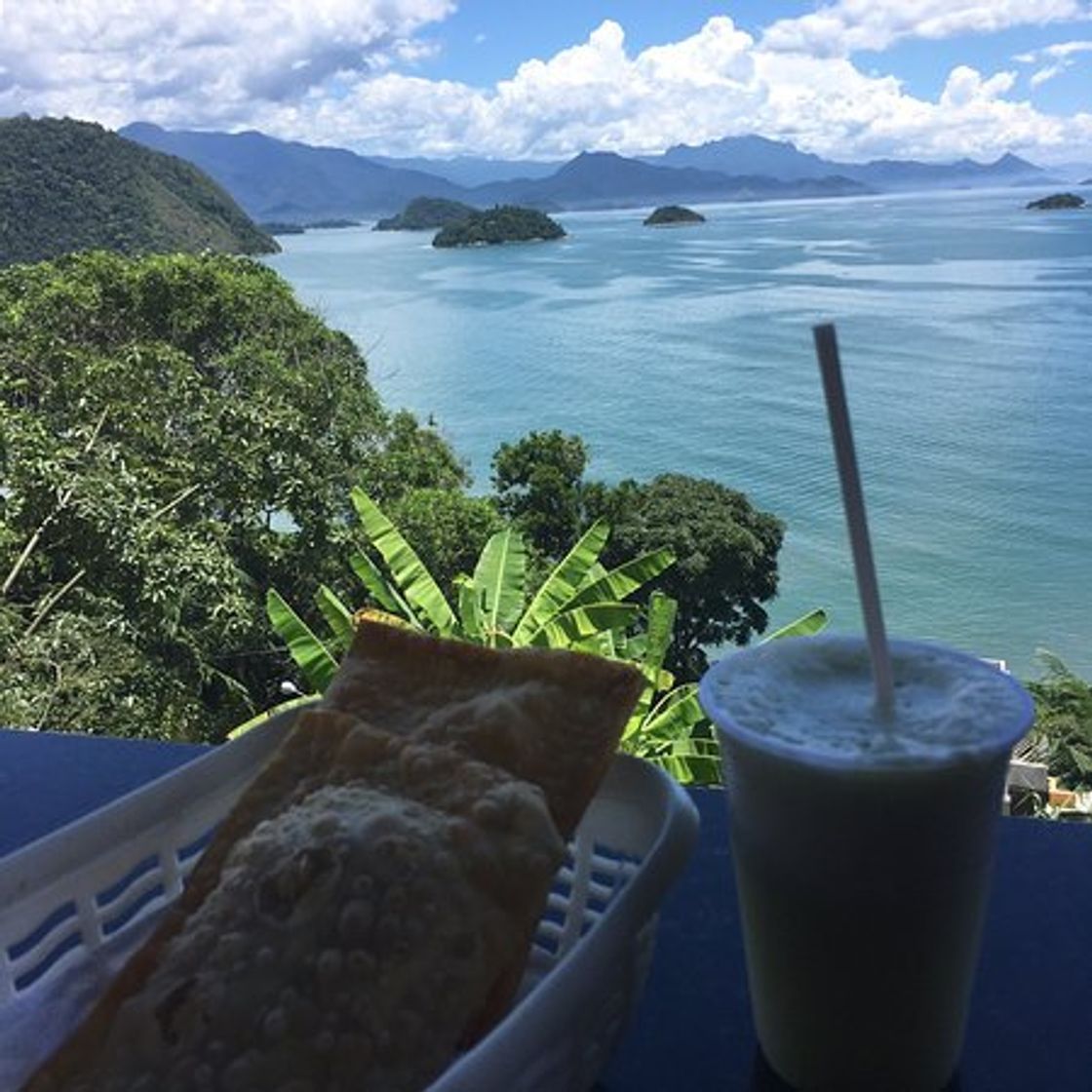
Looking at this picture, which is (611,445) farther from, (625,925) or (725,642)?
(625,925)

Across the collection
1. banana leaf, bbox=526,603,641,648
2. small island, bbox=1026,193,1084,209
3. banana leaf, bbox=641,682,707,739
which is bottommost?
banana leaf, bbox=641,682,707,739

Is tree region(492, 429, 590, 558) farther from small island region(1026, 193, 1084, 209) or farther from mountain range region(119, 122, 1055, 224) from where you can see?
mountain range region(119, 122, 1055, 224)

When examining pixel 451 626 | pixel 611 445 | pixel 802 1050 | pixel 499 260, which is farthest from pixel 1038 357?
pixel 802 1050

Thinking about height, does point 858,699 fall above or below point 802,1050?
above

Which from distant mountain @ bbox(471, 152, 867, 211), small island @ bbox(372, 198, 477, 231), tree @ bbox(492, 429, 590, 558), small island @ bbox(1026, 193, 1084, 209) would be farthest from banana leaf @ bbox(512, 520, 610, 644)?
distant mountain @ bbox(471, 152, 867, 211)

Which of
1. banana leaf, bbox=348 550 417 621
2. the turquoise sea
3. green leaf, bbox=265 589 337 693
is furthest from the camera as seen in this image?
the turquoise sea

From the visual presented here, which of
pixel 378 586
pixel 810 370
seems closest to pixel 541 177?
pixel 810 370

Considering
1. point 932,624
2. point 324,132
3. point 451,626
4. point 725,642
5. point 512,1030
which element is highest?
point 324,132

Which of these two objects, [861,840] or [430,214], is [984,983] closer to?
[861,840]
